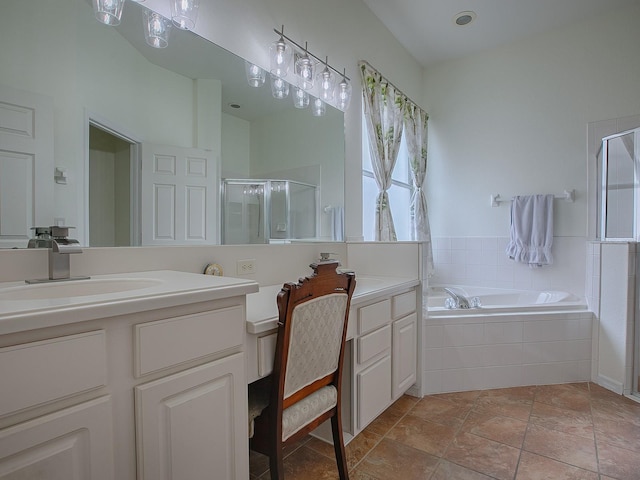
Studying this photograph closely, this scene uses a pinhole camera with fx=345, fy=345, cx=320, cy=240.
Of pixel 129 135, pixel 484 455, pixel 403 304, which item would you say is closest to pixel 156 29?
pixel 129 135

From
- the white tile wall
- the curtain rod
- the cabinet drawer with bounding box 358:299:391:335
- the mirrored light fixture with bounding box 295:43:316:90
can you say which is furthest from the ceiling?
the cabinet drawer with bounding box 358:299:391:335

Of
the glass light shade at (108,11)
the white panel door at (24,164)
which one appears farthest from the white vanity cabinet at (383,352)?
the glass light shade at (108,11)

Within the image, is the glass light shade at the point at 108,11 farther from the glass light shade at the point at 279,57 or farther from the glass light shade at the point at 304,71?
the glass light shade at the point at 304,71

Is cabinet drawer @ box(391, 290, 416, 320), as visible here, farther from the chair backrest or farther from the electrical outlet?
the electrical outlet

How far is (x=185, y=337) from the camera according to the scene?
88 cm

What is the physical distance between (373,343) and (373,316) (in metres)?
0.14

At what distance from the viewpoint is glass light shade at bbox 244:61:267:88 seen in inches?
70.4

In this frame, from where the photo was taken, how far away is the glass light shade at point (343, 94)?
2.42 metres

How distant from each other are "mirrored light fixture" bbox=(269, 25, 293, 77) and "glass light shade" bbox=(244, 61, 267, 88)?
91 mm

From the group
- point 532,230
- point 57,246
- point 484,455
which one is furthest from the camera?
point 532,230

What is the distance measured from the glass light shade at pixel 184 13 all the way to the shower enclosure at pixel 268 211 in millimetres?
674

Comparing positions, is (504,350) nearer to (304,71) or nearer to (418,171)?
(418,171)

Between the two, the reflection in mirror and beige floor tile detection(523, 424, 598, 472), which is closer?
beige floor tile detection(523, 424, 598, 472)

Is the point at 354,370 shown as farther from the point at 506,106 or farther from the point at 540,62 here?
the point at 540,62
